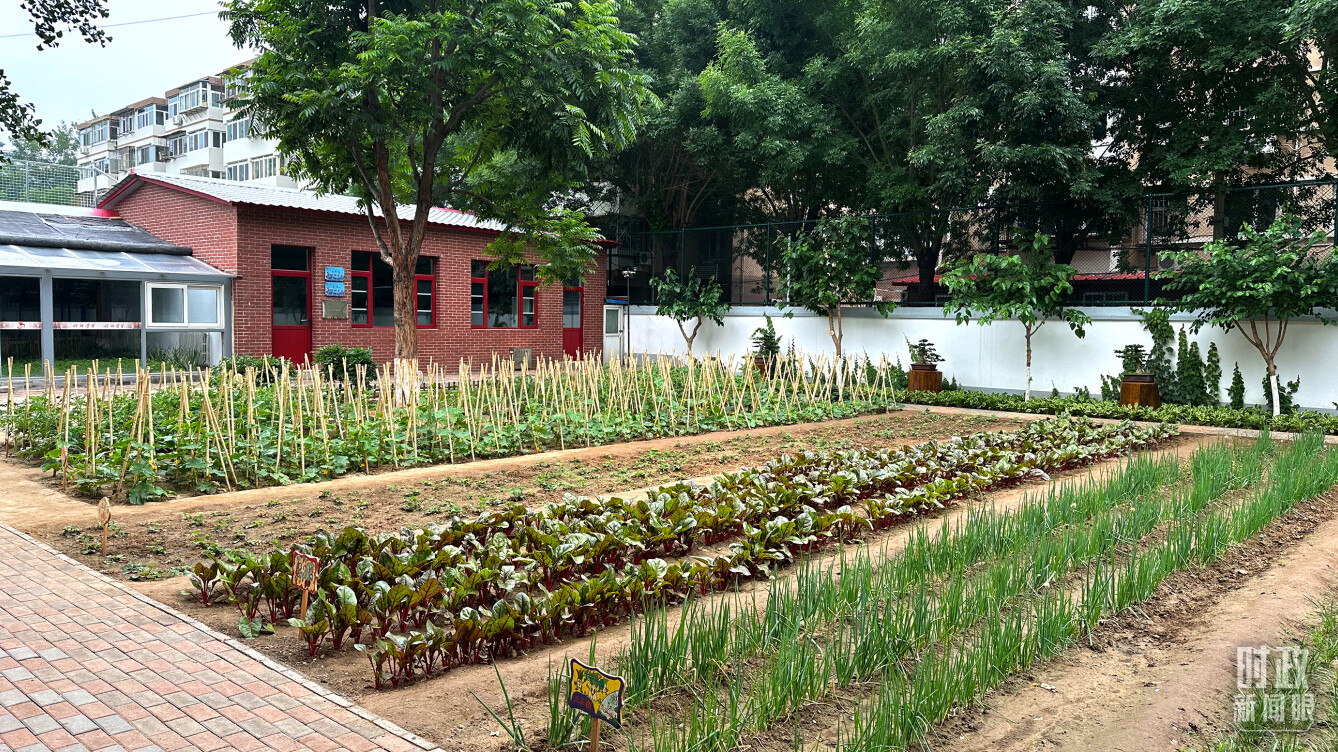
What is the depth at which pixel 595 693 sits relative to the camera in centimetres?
281

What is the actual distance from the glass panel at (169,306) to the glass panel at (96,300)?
0.59 feet

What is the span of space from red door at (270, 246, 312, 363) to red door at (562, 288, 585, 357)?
24.4ft

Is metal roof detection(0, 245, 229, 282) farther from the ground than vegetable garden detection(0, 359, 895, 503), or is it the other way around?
metal roof detection(0, 245, 229, 282)

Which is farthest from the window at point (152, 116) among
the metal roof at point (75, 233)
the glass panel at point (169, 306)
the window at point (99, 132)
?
the glass panel at point (169, 306)

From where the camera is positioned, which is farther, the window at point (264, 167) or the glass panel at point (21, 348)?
the window at point (264, 167)

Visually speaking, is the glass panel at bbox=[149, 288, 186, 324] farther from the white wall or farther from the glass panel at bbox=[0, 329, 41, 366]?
the white wall

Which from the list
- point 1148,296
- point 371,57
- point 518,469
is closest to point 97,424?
point 518,469

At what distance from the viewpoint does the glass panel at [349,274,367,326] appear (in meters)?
19.9

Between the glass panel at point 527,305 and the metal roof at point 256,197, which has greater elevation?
the metal roof at point 256,197

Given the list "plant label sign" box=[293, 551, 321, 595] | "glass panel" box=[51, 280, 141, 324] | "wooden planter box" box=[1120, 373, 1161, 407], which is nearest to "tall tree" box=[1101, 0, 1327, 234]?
"wooden planter box" box=[1120, 373, 1161, 407]

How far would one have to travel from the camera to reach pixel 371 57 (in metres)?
11.1

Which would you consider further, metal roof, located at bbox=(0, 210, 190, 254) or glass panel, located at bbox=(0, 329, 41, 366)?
metal roof, located at bbox=(0, 210, 190, 254)

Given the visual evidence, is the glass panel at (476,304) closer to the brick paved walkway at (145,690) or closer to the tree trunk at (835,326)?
the tree trunk at (835,326)

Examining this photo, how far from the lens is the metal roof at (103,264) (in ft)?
50.6
